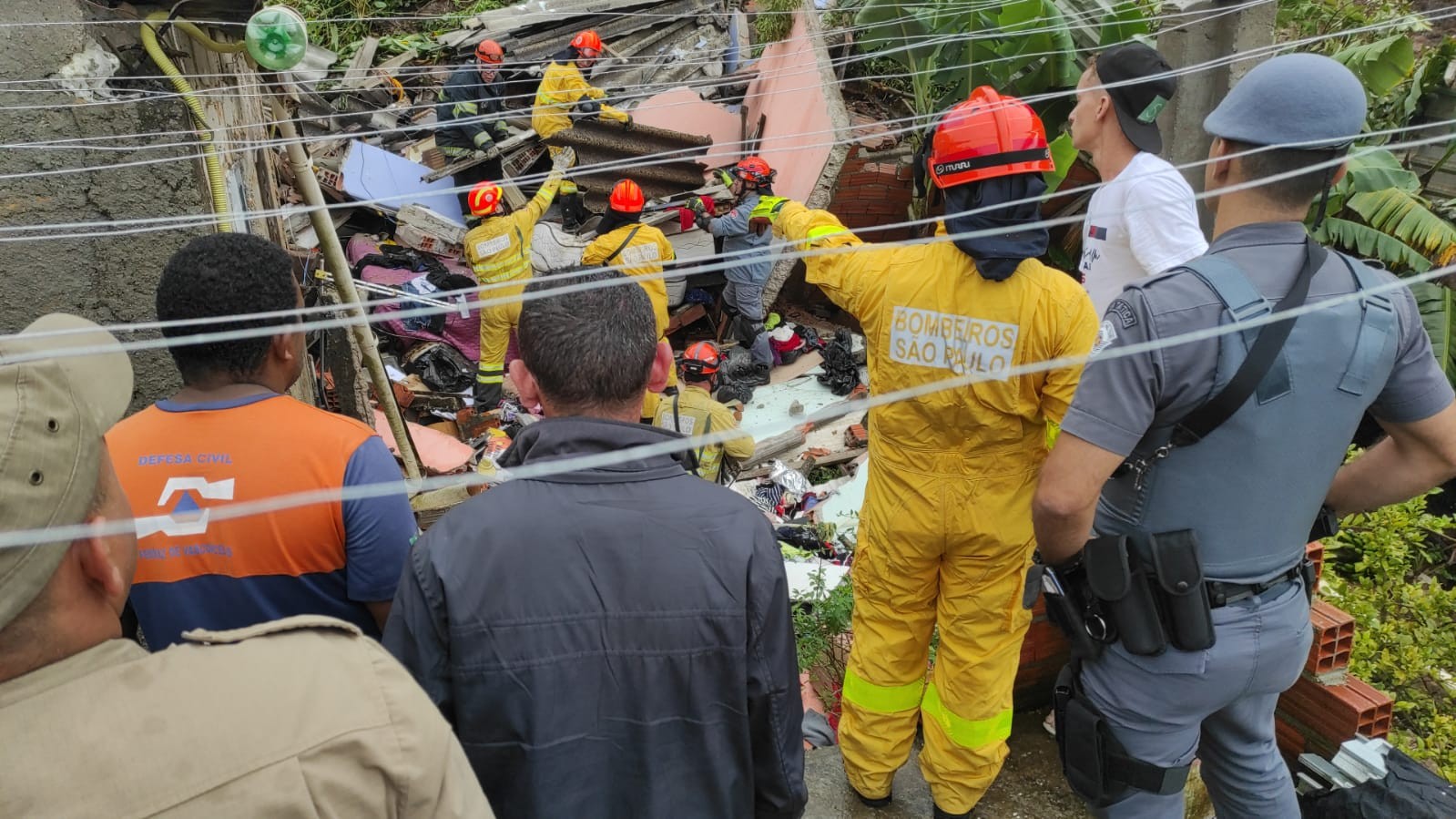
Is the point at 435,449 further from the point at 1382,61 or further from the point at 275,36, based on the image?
the point at 1382,61

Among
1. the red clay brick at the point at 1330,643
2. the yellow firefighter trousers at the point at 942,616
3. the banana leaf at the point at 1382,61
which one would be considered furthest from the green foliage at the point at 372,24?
the red clay brick at the point at 1330,643

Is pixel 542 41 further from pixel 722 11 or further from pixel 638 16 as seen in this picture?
pixel 722 11

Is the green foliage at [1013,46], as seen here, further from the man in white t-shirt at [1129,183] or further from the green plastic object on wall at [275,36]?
the green plastic object on wall at [275,36]

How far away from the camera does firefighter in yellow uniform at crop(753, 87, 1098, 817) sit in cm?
248

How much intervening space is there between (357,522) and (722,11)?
11.8 metres

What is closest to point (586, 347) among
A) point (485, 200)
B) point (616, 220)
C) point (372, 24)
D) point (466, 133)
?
point (616, 220)

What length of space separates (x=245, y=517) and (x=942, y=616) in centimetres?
186

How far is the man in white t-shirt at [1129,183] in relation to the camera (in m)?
3.06

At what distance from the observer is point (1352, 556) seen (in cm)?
457

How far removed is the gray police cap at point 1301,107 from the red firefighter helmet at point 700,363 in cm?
468

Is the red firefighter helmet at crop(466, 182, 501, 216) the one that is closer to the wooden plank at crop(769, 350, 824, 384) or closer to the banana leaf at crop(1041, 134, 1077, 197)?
the wooden plank at crop(769, 350, 824, 384)

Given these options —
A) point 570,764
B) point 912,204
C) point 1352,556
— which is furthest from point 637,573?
point 912,204

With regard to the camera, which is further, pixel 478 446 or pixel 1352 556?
pixel 478 446

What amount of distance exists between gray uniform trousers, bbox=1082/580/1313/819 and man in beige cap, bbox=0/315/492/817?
1627 millimetres
